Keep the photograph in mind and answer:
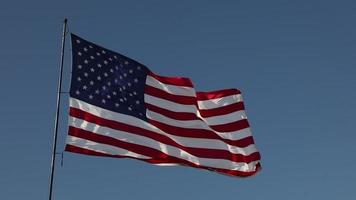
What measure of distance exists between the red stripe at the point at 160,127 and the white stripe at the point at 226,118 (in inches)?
29.3

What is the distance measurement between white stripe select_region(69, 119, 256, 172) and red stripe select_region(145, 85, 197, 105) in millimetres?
2233

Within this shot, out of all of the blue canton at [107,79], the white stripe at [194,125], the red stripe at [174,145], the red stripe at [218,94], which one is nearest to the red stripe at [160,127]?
the white stripe at [194,125]

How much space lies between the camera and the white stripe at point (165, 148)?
1204 inches

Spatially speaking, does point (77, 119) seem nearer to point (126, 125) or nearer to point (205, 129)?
point (126, 125)

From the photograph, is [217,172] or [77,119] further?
[217,172]

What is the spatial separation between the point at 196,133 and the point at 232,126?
179 cm

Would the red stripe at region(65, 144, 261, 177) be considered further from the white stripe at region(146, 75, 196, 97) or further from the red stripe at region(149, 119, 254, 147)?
the white stripe at region(146, 75, 196, 97)

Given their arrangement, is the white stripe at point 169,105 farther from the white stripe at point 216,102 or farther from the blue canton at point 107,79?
the white stripe at point 216,102

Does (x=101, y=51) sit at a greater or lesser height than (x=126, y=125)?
greater

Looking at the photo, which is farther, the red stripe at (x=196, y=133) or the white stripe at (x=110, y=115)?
the red stripe at (x=196, y=133)

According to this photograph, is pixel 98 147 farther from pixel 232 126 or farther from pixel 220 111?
pixel 232 126

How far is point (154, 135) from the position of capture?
32.3 metres

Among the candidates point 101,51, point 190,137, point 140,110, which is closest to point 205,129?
point 190,137

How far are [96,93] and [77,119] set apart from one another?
171 centimetres
